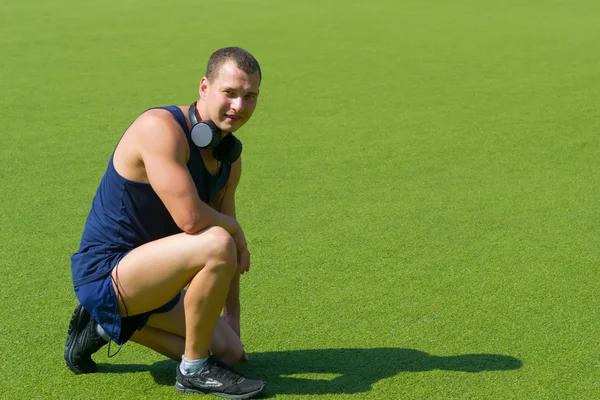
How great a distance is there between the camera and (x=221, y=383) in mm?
2660

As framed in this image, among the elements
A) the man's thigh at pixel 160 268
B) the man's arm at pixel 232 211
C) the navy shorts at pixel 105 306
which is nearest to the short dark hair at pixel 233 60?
the man's arm at pixel 232 211

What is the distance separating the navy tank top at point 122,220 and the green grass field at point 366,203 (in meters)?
0.37

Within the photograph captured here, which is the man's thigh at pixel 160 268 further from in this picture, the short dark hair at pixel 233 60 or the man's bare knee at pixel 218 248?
the short dark hair at pixel 233 60

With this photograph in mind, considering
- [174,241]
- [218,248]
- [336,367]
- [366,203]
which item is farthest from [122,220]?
[366,203]

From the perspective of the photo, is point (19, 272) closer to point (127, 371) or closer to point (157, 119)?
point (127, 371)

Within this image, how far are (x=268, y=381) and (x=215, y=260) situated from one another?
18.9 inches

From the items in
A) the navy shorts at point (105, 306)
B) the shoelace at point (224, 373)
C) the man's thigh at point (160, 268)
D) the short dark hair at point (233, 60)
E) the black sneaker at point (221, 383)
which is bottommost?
the black sneaker at point (221, 383)

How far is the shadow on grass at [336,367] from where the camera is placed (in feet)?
9.05

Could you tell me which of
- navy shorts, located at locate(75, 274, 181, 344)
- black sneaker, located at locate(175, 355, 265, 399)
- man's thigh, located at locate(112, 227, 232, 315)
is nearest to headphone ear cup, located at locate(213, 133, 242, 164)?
man's thigh, located at locate(112, 227, 232, 315)

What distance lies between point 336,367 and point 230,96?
0.90 m

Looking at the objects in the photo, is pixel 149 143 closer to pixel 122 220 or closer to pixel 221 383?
pixel 122 220

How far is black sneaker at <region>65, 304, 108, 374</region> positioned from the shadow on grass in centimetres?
8

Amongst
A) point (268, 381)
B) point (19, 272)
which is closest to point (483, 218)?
point (268, 381)

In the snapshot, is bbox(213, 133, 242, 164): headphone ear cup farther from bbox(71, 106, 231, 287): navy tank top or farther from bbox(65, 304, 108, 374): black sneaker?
bbox(65, 304, 108, 374): black sneaker
